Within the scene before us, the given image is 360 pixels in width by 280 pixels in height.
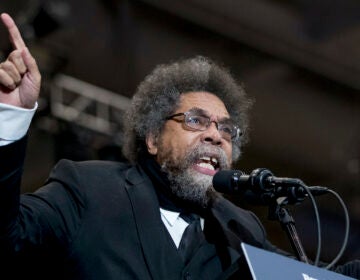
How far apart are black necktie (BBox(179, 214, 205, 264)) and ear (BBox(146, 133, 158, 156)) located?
35cm

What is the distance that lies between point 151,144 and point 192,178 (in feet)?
0.97

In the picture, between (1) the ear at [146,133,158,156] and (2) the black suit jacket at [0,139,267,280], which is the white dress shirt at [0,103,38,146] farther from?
(1) the ear at [146,133,158,156]

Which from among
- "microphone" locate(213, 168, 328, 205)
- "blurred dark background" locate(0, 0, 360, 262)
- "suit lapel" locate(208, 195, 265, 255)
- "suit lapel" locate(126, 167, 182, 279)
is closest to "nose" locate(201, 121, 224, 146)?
"suit lapel" locate(208, 195, 265, 255)

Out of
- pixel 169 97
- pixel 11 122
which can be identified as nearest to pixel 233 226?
pixel 169 97

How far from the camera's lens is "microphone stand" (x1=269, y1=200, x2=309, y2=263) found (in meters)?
2.33

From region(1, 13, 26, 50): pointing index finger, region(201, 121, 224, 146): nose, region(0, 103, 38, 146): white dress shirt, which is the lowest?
region(0, 103, 38, 146): white dress shirt

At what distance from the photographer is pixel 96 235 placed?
257cm

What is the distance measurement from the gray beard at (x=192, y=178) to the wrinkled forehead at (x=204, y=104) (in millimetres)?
174

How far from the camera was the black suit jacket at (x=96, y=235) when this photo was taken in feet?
8.18

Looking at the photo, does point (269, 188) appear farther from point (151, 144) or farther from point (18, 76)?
point (151, 144)

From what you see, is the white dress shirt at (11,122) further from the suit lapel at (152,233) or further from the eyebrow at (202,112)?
the eyebrow at (202,112)

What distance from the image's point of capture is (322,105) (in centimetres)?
668

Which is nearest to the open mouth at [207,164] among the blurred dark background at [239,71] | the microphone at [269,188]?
the microphone at [269,188]

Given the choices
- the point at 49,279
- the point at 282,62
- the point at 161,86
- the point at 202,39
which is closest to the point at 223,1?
the point at 202,39
